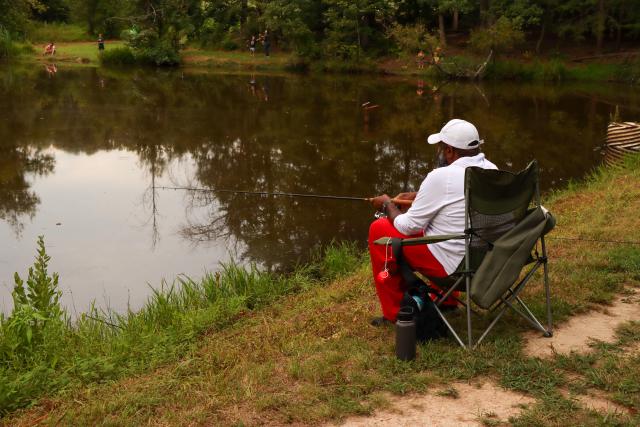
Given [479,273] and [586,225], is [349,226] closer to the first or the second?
[586,225]

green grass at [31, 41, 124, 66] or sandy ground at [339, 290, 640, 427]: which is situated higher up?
green grass at [31, 41, 124, 66]

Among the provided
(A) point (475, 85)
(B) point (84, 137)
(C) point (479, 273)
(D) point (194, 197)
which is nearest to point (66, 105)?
(B) point (84, 137)

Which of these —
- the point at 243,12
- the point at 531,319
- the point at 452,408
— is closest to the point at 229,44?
the point at 243,12

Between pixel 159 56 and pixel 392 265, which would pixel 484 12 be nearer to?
pixel 159 56

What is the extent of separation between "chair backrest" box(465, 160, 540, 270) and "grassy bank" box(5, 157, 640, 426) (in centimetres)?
54

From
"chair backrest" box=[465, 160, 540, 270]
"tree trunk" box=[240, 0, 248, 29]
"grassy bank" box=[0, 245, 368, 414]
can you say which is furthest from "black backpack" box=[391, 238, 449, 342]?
"tree trunk" box=[240, 0, 248, 29]

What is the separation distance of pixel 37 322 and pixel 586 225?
14.9 ft

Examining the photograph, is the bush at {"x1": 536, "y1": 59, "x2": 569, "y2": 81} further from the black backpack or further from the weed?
the weed

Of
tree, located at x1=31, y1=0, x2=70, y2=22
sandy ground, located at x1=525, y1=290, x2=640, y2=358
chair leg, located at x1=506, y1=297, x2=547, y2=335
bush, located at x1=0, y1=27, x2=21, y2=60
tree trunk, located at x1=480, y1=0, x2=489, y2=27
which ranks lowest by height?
sandy ground, located at x1=525, y1=290, x2=640, y2=358

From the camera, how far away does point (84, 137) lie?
14.2 metres

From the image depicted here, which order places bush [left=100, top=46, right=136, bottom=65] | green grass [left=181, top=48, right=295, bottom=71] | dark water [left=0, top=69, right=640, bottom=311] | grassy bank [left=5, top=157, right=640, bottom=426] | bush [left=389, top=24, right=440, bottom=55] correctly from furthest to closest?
bush [left=100, top=46, right=136, bottom=65], green grass [left=181, top=48, right=295, bottom=71], bush [left=389, top=24, right=440, bottom=55], dark water [left=0, top=69, right=640, bottom=311], grassy bank [left=5, top=157, right=640, bottom=426]

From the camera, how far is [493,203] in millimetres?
3615

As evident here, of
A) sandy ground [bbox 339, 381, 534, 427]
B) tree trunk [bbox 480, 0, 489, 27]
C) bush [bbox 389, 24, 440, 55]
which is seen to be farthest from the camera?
tree trunk [bbox 480, 0, 489, 27]

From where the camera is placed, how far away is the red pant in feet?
12.5
